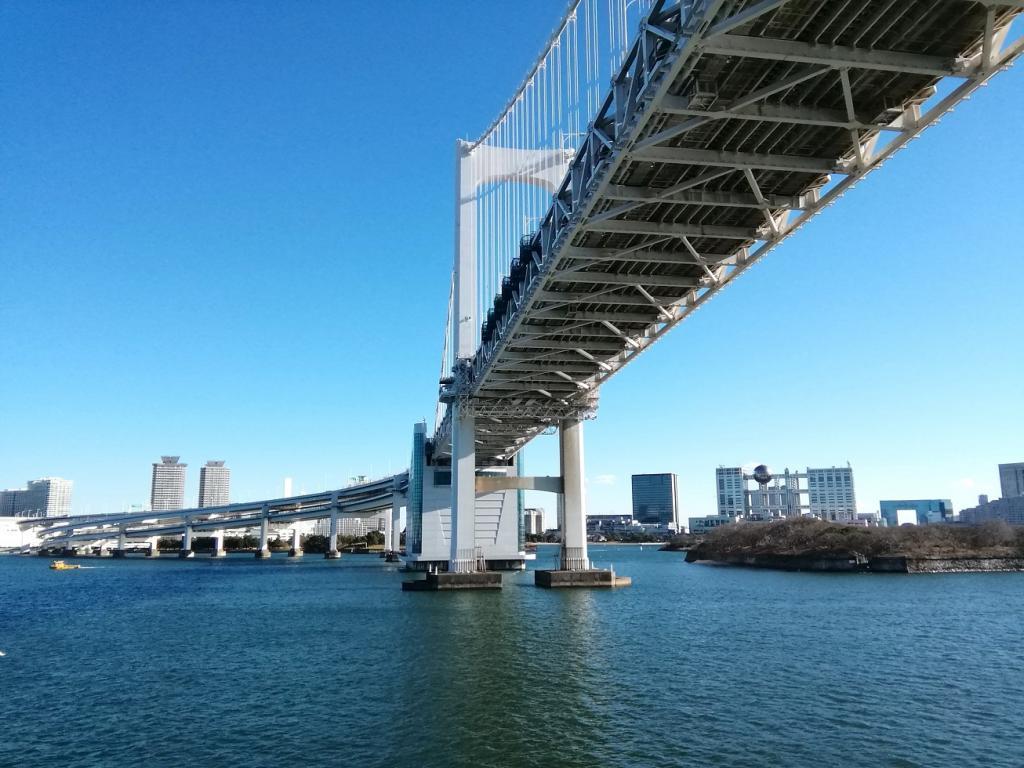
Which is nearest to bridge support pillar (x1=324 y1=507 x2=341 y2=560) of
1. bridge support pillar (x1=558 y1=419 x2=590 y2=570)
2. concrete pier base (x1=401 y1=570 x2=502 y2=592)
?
bridge support pillar (x1=558 y1=419 x2=590 y2=570)

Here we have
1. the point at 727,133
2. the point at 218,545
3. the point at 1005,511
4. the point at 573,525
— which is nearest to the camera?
the point at 727,133

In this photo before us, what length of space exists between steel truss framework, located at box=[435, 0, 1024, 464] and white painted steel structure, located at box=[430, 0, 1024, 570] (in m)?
0.03

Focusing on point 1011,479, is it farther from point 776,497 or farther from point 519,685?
point 519,685

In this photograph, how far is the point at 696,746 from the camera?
1230 cm

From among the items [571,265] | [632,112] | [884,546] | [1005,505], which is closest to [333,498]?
[884,546]

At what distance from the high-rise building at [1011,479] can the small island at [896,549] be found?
12293cm

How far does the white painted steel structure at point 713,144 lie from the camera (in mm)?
11984

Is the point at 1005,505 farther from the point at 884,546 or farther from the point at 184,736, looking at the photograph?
the point at 184,736

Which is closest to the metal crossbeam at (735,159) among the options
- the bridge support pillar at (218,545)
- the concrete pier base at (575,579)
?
the concrete pier base at (575,579)

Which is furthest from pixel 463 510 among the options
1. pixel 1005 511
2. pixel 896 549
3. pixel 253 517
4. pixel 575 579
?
pixel 1005 511

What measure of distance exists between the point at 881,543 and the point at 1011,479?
455 ft

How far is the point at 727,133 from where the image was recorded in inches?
621

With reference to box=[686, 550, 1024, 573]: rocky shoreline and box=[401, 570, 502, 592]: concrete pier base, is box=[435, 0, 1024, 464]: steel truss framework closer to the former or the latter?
box=[401, 570, 502, 592]: concrete pier base

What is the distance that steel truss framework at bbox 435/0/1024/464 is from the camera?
1195 cm
